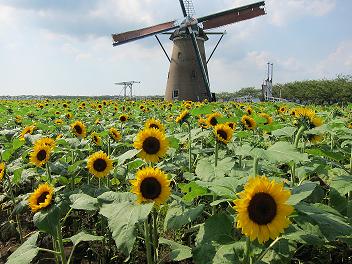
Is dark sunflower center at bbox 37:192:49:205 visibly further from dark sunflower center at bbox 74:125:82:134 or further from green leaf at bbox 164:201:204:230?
Answer: dark sunflower center at bbox 74:125:82:134

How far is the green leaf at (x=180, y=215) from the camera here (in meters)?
2.38

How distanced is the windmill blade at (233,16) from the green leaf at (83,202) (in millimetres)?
31417

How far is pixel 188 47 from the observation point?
3372 cm

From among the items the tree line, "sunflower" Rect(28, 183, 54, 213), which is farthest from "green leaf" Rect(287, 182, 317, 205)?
the tree line

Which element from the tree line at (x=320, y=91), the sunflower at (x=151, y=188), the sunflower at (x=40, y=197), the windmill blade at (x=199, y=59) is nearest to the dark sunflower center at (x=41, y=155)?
the sunflower at (x=40, y=197)

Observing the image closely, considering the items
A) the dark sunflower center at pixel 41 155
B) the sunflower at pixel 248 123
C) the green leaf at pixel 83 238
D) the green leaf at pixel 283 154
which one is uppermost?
the green leaf at pixel 283 154

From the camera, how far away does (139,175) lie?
252cm

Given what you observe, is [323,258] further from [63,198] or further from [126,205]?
[63,198]

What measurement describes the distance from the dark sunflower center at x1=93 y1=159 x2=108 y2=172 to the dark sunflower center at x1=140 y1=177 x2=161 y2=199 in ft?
3.18

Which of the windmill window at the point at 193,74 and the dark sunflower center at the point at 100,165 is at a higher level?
the windmill window at the point at 193,74

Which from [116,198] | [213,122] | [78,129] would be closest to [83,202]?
[116,198]

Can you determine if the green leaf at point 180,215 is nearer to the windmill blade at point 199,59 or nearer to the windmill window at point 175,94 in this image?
the windmill blade at point 199,59

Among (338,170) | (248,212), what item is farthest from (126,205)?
(338,170)

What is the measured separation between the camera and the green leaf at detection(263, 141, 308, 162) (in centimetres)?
196
